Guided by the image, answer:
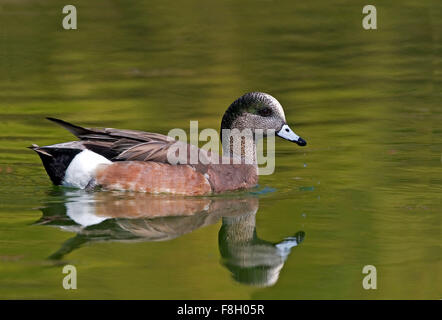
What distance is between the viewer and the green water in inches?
270

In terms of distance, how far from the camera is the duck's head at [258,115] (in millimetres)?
9367

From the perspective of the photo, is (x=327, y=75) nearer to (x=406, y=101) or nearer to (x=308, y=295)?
(x=406, y=101)

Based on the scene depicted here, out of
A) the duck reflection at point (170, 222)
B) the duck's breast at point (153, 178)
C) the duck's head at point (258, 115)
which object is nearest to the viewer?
the duck reflection at point (170, 222)

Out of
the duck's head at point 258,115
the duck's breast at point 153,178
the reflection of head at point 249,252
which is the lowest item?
the reflection of head at point 249,252

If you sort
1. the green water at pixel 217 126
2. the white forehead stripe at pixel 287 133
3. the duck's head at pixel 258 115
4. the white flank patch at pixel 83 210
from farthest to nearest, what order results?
the duck's head at pixel 258 115 < the white forehead stripe at pixel 287 133 < the white flank patch at pixel 83 210 < the green water at pixel 217 126

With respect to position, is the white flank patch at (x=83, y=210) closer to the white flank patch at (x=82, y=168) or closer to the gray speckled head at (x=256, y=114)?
the white flank patch at (x=82, y=168)

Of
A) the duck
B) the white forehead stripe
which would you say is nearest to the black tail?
the duck

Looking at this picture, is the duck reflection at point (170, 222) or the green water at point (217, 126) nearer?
the green water at point (217, 126)

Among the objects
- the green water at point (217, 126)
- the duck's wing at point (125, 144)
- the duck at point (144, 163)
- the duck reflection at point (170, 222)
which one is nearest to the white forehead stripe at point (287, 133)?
the duck at point (144, 163)

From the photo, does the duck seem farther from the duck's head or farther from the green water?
the green water

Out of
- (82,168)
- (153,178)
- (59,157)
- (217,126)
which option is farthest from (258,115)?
(217,126)

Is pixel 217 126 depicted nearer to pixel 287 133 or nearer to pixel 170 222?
pixel 287 133

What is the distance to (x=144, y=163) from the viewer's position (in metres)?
9.09

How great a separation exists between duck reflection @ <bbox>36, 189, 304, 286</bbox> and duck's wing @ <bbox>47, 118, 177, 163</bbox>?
0.37 m
